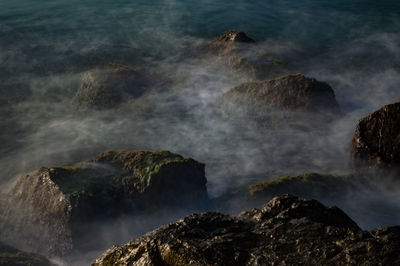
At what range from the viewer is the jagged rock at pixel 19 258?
334 inches

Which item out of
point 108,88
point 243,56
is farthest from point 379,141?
point 108,88

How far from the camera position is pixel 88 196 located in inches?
368

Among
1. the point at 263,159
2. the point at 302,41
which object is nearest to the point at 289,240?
the point at 263,159

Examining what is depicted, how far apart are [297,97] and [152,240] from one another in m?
10.6

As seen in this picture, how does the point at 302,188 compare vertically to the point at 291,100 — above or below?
below

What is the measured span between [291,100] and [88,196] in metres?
7.69

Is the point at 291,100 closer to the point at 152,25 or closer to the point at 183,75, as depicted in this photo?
the point at 183,75

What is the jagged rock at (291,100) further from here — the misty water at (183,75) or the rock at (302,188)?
the rock at (302,188)

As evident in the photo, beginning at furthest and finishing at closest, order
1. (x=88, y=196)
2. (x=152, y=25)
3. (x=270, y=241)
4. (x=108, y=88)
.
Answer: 1. (x=152, y=25)
2. (x=108, y=88)
3. (x=88, y=196)
4. (x=270, y=241)

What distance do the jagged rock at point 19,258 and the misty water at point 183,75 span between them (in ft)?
10.7

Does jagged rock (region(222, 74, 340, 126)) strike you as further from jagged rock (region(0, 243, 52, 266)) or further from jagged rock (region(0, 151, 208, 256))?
jagged rock (region(0, 243, 52, 266))

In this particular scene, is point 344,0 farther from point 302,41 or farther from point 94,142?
point 94,142

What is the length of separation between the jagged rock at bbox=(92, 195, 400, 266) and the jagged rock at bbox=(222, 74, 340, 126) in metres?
9.30

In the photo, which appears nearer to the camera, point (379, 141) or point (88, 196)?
point (88, 196)
